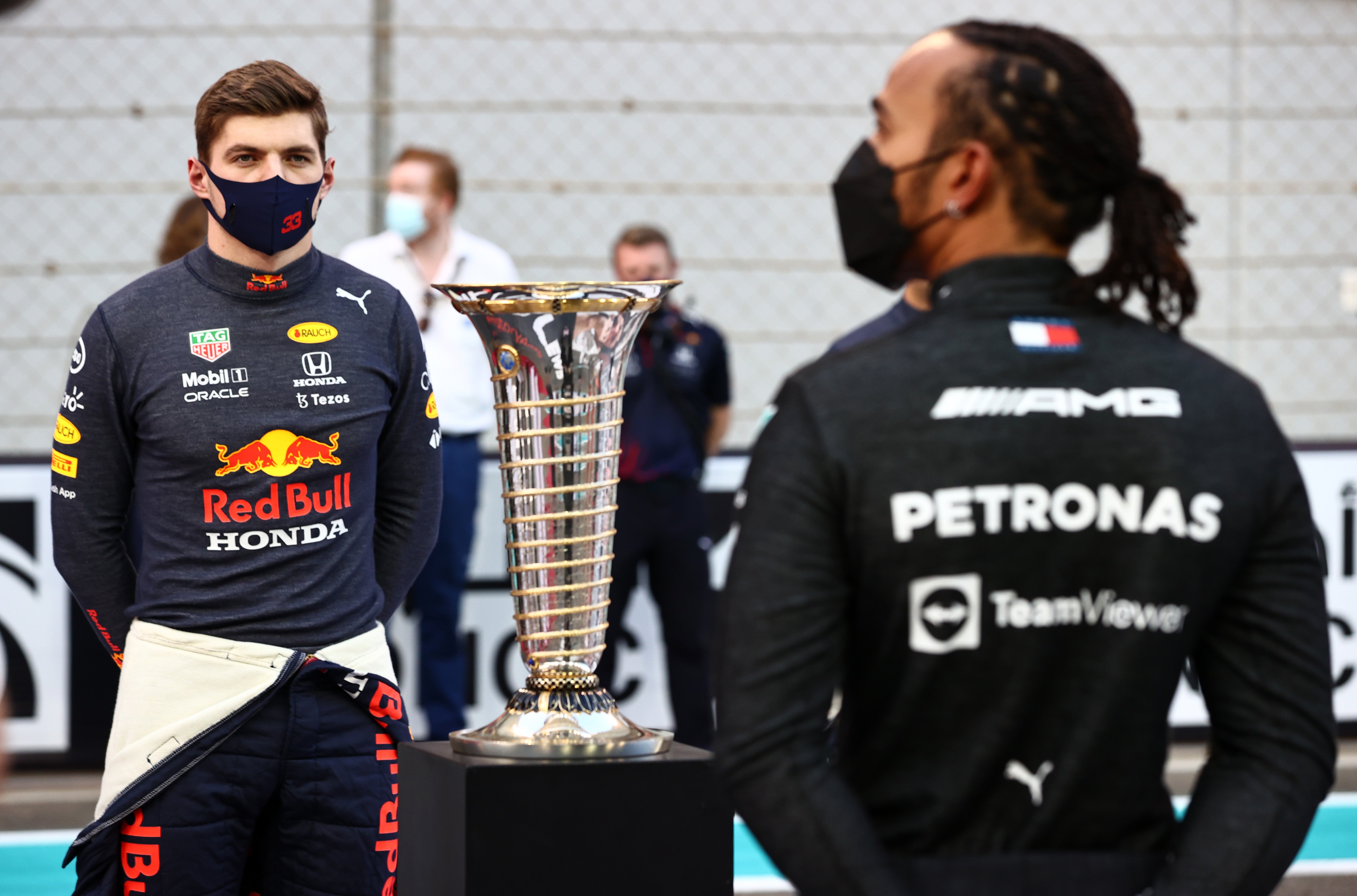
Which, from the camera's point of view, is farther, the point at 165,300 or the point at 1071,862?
the point at 165,300

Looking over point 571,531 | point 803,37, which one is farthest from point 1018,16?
point 571,531

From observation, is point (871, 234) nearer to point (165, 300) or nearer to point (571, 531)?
point (571, 531)

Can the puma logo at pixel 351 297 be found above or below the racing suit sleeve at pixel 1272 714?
above

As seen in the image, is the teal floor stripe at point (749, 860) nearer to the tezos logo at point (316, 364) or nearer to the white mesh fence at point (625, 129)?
the white mesh fence at point (625, 129)

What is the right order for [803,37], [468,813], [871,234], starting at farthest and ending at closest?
[803,37]
[468,813]
[871,234]

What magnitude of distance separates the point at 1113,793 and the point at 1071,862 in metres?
0.07

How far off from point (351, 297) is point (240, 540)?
40 centimetres

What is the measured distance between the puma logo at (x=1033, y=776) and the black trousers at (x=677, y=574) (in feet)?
12.3

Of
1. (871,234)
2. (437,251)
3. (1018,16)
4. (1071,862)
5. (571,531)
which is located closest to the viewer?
(1071,862)

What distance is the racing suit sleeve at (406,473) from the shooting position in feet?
7.99

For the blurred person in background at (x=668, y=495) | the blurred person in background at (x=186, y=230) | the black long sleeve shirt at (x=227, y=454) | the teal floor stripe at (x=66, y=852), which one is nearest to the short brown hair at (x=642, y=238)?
the blurred person in background at (x=668, y=495)

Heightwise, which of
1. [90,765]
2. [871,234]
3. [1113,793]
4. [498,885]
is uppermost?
[871,234]

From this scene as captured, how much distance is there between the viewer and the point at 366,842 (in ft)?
7.43

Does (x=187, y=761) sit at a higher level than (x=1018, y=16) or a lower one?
lower
